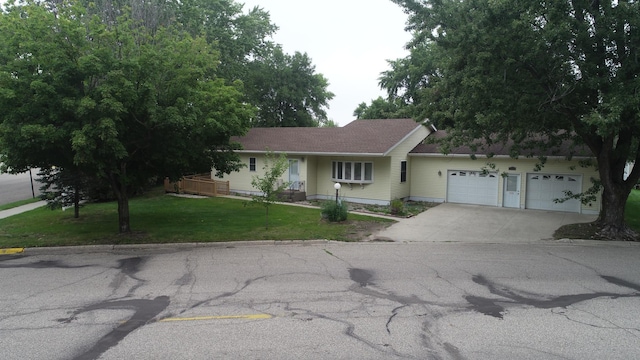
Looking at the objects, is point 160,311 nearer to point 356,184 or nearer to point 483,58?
point 483,58

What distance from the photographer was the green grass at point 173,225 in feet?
42.1

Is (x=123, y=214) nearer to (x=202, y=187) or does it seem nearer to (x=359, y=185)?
(x=202, y=187)

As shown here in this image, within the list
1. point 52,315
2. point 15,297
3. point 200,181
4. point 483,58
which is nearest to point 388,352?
point 52,315

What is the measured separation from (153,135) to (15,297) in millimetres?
6114

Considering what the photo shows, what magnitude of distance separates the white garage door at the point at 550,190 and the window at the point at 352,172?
25.6 feet

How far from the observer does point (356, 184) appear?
22.0 metres

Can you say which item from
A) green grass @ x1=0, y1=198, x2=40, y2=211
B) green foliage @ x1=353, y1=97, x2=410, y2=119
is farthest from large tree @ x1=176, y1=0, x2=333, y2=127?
green grass @ x1=0, y1=198, x2=40, y2=211

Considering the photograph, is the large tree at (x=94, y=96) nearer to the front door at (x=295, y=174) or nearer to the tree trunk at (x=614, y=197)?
the front door at (x=295, y=174)

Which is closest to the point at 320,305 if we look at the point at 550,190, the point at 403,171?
the point at 403,171

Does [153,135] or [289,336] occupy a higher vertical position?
[153,135]

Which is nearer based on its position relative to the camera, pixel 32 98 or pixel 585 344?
pixel 585 344

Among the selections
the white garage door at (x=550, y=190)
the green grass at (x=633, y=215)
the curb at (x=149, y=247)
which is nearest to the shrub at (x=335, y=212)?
the curb at (x=149, y=247)

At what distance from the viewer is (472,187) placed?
21.6m

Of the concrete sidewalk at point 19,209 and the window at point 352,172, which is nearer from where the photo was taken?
the concrete sidewalk at point 19,209
